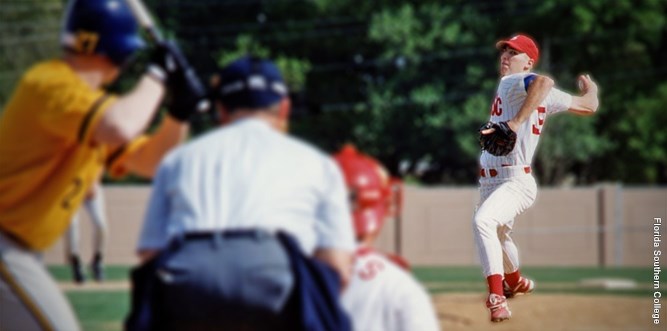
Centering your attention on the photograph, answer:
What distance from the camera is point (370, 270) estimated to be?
4.34 m

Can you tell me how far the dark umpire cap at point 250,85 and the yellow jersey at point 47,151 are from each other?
37.7 inches

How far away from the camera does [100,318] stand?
2208 cm

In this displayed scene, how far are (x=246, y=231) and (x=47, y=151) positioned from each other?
1.87 m

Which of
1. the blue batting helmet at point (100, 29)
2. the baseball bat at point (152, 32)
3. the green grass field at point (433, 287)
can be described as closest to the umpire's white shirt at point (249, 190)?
the baseball bat at point (152, 32)

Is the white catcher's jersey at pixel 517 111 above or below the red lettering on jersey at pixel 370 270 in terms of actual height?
above

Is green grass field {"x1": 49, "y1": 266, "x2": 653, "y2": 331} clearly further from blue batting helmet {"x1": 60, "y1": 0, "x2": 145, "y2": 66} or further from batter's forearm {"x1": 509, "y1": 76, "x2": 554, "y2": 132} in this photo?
batter's forearm {"x1": 509, "y1": 76, "x2": 554, "y2": 132}

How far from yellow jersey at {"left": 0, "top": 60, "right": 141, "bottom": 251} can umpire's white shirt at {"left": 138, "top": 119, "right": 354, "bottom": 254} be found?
100 cm

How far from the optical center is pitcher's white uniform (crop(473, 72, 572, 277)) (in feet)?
7.55

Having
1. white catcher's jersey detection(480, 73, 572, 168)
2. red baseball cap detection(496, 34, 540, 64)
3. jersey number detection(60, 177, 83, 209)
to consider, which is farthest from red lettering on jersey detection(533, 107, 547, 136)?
jersey number detection(60, 177, 83, 209)

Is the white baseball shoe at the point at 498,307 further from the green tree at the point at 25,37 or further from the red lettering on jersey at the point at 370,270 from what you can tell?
the green tree at the point at 25,37

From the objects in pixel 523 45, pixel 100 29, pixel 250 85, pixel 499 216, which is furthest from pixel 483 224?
pixel 100 29

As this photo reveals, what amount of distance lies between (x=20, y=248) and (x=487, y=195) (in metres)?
3.54

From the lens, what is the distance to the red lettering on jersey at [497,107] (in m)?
2.34

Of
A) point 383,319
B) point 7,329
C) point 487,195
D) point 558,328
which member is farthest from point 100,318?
point 487,195
